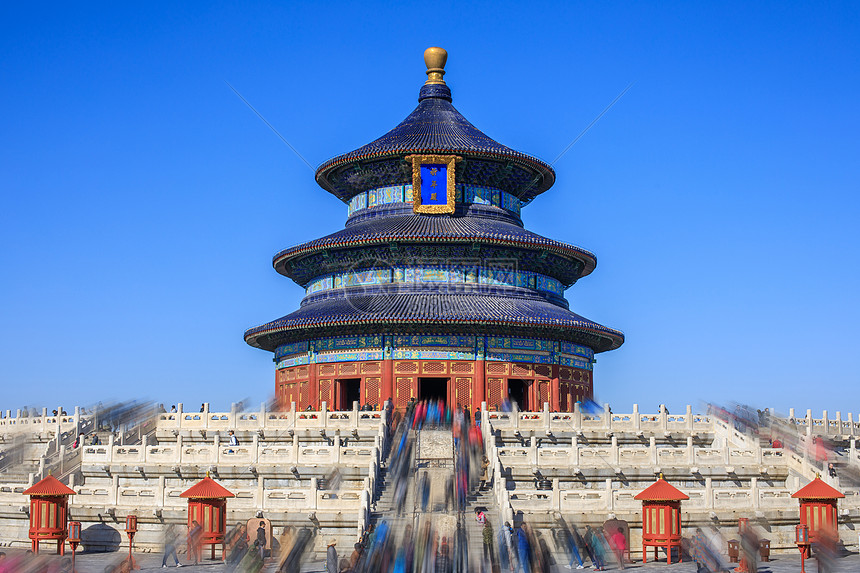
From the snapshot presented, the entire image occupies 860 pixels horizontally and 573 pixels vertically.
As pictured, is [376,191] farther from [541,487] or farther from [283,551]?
[283,551]

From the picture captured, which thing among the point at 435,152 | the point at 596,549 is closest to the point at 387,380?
the point at 435,152

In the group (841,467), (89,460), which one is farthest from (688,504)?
(89,460)

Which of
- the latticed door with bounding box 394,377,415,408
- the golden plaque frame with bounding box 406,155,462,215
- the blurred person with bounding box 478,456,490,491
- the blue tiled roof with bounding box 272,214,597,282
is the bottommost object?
the blurred person with bounding box 478,456,490,491

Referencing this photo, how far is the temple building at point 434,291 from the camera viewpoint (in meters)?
47.9

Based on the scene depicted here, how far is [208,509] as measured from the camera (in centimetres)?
2825

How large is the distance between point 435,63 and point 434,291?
15880mm

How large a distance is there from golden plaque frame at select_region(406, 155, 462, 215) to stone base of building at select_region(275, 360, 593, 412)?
312 inches

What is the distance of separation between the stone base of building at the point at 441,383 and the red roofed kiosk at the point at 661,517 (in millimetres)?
17955

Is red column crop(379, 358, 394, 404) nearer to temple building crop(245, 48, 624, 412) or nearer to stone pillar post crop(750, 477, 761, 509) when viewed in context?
temple building crop(245, 48, 624, 412)

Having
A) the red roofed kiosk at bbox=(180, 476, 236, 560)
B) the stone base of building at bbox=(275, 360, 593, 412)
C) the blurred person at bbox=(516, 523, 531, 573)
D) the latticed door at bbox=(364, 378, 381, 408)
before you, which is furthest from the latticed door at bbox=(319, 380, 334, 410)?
the blurred person at bbox=(516, 523, 531, 573)

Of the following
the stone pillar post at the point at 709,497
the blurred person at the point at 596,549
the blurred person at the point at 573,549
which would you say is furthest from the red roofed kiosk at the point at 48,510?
the stone pillar post at the point at 709,497

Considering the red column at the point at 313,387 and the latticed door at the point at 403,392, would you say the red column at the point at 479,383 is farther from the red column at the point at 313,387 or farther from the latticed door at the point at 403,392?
the red column at the point at 313,387

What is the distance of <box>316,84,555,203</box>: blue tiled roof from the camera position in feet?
173

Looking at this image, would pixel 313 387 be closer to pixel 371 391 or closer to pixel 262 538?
pixel 371 391
